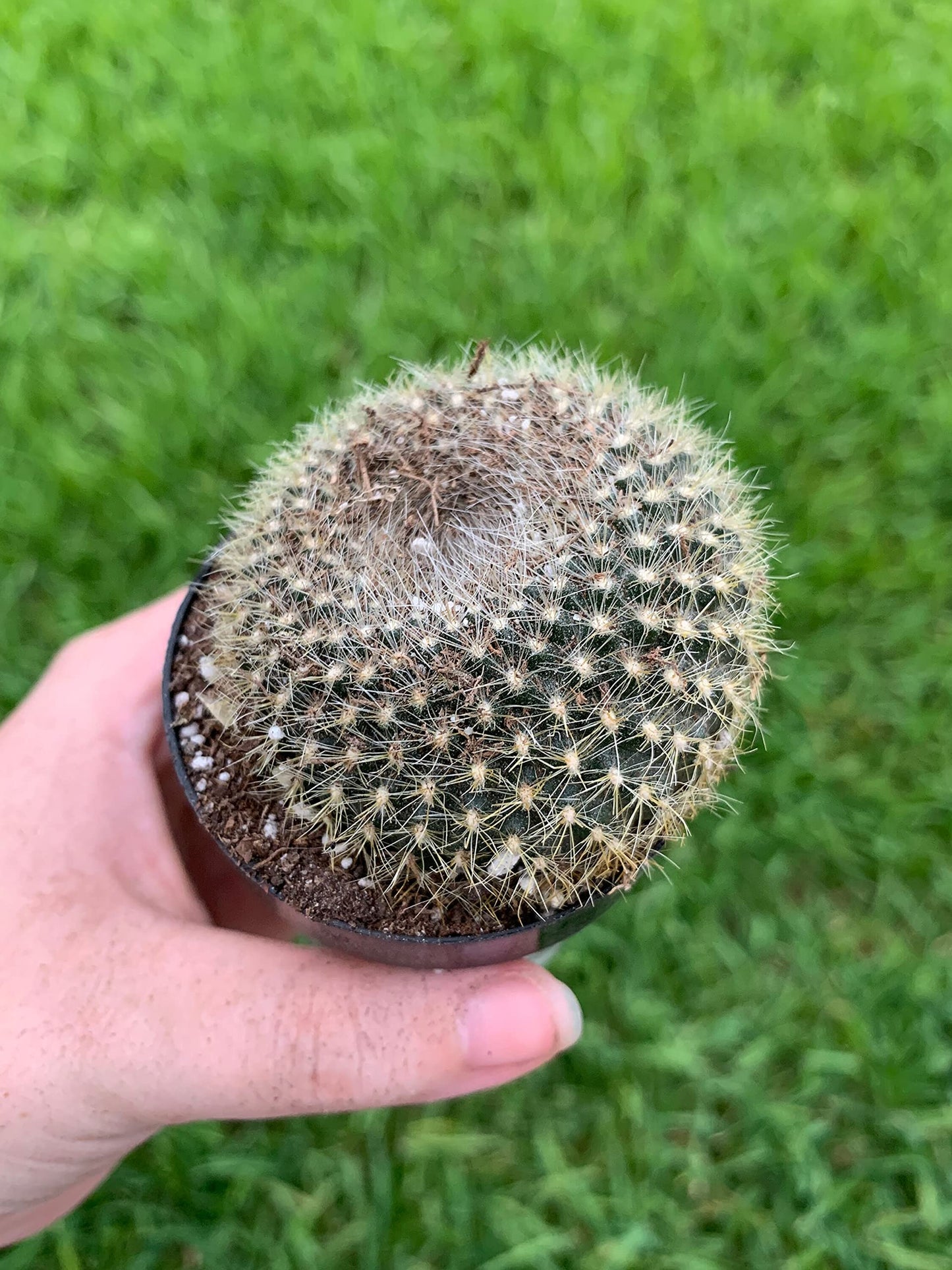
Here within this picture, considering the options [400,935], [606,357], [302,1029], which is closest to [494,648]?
[400,935]

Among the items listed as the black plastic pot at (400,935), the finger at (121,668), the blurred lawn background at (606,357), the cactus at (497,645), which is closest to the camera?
the cactus at (497,645)

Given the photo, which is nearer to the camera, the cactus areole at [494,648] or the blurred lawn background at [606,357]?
the cactus areole at [494,648]

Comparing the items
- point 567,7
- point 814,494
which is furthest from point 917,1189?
point 567,7

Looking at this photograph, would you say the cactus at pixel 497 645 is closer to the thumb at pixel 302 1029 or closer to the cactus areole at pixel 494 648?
the cactus areole at pixel 494 648

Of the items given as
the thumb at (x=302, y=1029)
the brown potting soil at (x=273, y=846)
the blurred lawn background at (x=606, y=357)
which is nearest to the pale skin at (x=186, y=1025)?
the thumb at (x=302, y=1029)

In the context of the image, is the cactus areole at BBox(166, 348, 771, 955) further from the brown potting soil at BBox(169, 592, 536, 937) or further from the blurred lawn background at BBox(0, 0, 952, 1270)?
the blurred lawn background at BBox(0, 0, 952, 1270)

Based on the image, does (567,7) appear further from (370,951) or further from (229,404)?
(370,951)

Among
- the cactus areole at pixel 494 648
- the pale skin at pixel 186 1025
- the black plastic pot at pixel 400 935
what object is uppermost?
the cactus areole at pixel 494 648

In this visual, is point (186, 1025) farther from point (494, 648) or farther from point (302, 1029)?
point (494, 648)
